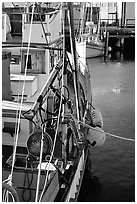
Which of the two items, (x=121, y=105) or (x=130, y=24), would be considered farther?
(x=130, y=24)

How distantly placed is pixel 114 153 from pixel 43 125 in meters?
6.25

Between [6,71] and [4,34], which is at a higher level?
[4,34]

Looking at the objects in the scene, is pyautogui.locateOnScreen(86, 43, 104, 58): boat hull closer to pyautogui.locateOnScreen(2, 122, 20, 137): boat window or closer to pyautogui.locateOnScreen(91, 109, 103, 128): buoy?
pyautogui.locateOnScreen(91, 109, 103, 128): buoy

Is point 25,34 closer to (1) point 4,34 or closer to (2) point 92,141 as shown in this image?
(1) point 4,34

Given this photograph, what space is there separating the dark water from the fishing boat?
1249 mm

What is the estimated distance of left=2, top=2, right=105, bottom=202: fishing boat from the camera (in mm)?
6262

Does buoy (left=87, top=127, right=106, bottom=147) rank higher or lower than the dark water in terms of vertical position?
higher

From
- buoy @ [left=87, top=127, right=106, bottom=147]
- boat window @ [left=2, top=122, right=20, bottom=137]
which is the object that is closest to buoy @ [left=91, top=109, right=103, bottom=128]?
buoy @ [left=87, top=127, right=106, bottom=147]

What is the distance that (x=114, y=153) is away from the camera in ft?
38.8

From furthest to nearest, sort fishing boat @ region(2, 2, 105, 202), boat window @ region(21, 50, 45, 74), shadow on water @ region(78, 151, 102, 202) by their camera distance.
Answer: shadow on water @ region(78, 151, 102, 202), boat window @ region(21, 50, 45, 74), fishing boat @ region(2, 2, 105, 202)

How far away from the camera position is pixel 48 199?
18.9 feet

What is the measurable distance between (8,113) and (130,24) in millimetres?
37008

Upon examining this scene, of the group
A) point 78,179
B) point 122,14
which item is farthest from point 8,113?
point 122,14

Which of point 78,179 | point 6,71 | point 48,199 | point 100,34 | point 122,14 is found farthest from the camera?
point 122,14
